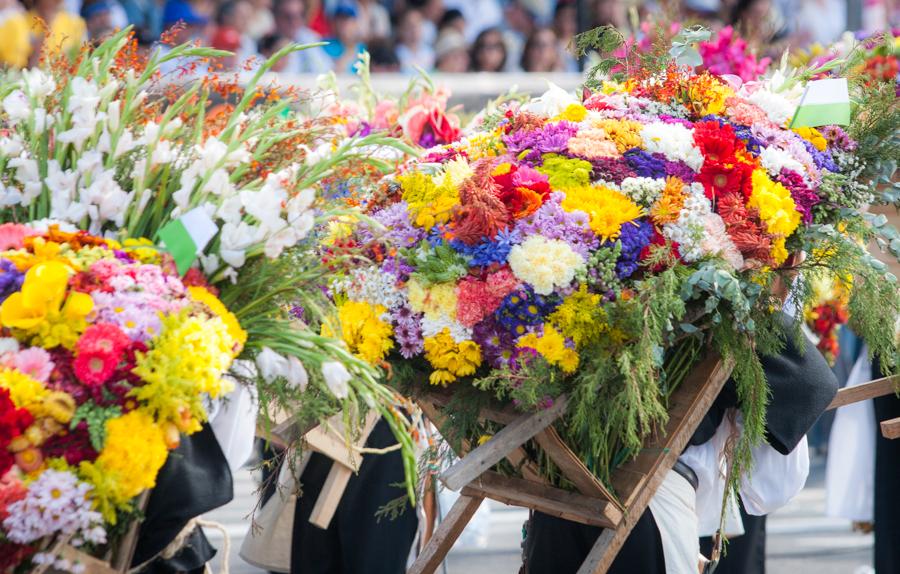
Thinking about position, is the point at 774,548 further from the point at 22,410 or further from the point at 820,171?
the point at 22,410

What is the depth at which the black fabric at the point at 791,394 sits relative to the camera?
3.04 m

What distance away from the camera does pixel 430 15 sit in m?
10.1

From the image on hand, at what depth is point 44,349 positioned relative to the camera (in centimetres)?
210

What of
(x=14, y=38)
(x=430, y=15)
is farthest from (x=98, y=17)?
(x=430, y=15)

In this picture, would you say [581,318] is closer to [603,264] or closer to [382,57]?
[603,264]

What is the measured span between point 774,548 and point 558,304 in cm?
397

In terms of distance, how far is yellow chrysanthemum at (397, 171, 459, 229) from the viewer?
2828 millimetres

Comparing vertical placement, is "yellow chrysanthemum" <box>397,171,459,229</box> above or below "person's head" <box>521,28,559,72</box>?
above

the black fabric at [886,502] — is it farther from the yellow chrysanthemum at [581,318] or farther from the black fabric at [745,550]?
the yellow chrysanthemum at [581,318]

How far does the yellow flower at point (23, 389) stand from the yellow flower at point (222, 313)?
0.34 m

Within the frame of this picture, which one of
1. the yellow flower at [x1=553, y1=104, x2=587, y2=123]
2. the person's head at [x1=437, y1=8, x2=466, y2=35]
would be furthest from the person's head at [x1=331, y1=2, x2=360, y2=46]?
the yellow flower at [x1=553, y1=104, x2=587, y2=123]

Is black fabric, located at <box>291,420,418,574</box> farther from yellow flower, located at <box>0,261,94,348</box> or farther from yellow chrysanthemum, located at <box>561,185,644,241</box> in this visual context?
yellow flower, located at <box>0,261,94,348</box>

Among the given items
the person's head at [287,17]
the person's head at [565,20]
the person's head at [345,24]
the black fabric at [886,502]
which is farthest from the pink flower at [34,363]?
the person's head at [565,20]

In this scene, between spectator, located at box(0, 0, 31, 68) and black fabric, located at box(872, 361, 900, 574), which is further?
spectator, located at box(0, 0, 31, 68)
